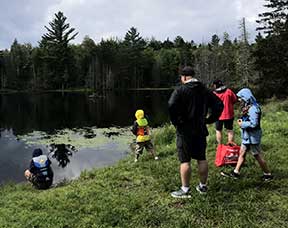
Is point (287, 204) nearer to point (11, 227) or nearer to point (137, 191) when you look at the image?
point (137, 191)

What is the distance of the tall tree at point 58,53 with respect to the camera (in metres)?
78.0

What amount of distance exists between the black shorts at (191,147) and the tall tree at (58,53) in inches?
2916

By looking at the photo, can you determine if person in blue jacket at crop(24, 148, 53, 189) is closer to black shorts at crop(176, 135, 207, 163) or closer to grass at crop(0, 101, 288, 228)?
grass at crop(0, 101, 288, 228)

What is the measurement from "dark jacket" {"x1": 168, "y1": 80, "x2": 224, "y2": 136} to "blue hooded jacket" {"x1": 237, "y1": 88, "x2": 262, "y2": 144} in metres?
1.11

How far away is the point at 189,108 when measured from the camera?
558cm

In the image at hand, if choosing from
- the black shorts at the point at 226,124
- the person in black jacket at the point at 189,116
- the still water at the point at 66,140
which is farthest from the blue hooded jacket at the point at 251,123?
the still water at the point at 66,140

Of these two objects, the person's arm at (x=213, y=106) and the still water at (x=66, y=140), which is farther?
the still water at (x=66, y=140)

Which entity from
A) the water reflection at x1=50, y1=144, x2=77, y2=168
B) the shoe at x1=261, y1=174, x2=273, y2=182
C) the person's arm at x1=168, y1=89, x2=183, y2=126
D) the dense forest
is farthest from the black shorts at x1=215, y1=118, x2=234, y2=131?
the dense forest

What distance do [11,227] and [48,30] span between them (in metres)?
80.3

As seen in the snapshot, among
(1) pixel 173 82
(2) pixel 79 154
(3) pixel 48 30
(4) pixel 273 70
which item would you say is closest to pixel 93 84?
(3) pixel 48 30

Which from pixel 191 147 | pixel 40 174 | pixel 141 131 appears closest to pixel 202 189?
pixel 191 147

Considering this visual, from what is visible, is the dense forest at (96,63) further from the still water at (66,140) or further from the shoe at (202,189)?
the shoe at (202,189)

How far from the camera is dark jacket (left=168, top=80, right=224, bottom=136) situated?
218 inches

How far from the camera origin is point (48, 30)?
8075 cm
